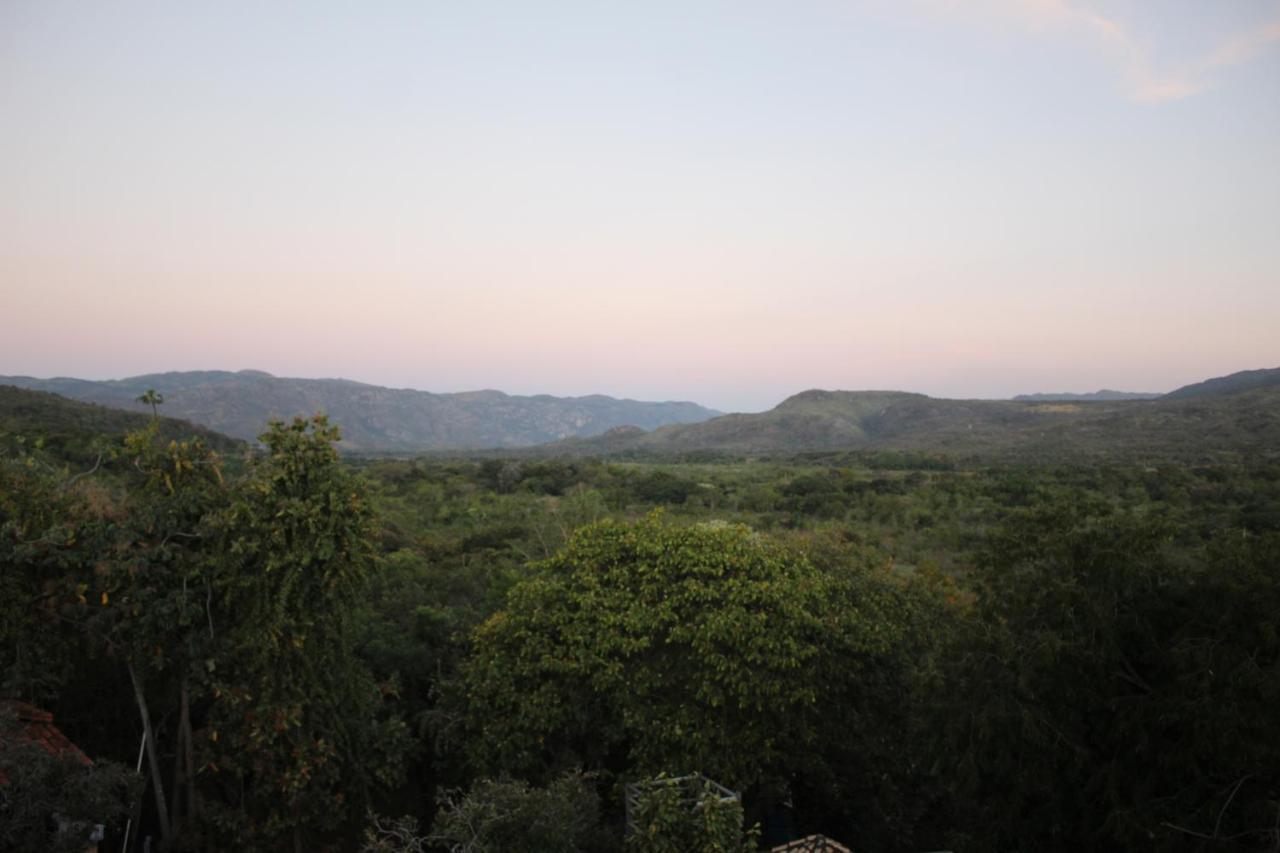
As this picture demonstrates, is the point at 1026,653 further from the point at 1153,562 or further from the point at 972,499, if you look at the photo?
the point at 972,499

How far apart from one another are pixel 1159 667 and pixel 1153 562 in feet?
4.08

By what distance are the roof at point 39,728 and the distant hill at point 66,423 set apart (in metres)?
13.9

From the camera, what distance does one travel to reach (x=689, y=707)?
33.6 ft

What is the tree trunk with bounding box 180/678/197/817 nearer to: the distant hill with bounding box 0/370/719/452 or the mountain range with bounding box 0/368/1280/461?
the mountain range with bounding box 0/368/1280/461

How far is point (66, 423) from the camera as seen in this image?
31.6 metres

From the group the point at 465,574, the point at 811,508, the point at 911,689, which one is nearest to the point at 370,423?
the point at 811,508

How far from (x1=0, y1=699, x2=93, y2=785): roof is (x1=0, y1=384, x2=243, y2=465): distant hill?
1390 cm

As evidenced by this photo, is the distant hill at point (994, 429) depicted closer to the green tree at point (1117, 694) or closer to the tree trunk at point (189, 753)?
the green tree at point (1117, 694)

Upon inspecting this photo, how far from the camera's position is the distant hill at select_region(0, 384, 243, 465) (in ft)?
79.3

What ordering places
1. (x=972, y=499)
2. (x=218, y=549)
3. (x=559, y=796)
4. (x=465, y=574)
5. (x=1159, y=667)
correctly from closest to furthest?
1. (x=559, y=796)
2. (x=1159, y=667)
3. (x=218, y=549)
4. (x=465, y=574)
5. (x=972, y=499)

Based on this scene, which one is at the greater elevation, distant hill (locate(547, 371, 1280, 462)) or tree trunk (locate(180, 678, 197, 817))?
distant hill (locate(547, 371, 1280, 462))

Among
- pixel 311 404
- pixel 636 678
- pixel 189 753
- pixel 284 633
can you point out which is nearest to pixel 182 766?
pixel 189 753

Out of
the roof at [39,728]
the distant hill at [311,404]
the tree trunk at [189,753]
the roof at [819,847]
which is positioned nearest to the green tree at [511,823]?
the tree trunk at [189,753]

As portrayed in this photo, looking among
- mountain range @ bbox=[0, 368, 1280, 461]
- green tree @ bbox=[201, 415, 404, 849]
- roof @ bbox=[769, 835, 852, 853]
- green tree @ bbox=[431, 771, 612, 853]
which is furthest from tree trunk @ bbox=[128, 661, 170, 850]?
roof @ bbox=[769, 835, 852, 853]
